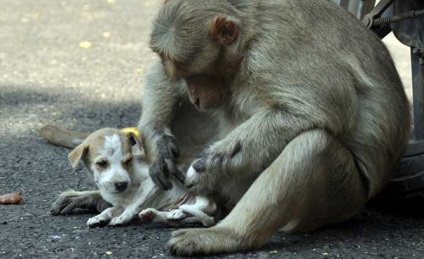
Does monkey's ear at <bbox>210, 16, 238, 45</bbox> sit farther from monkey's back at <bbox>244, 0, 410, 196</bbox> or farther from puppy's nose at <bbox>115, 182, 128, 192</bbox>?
puppy's nose at <bbox>115, 182, 128, 192</bbox>

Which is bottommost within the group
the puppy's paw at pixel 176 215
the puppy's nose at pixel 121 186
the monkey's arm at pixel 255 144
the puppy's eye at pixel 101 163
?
the puppy's paw at pixel 176 215

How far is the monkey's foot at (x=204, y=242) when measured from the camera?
5.09 m

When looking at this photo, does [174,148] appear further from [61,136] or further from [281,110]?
[61,136]

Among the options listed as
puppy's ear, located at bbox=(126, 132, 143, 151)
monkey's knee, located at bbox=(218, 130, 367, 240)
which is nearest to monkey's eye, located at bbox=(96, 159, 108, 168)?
puppy's ear, located at bbox=(126, 132, 143, 151)

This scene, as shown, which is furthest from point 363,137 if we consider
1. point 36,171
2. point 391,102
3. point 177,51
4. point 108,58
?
point 108,58

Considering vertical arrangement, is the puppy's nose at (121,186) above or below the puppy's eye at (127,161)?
below

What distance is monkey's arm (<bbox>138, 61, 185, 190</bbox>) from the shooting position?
5.90 m

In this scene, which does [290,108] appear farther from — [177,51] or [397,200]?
[397,200]

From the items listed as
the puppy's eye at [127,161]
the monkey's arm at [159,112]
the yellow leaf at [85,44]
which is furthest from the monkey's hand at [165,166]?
the yellow leaf at [85,44]

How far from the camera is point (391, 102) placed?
A: 5.70 meters

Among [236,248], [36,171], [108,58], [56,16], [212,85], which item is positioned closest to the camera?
[236,248]

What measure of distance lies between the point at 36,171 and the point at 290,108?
2424mm

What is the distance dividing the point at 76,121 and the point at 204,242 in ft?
12.3

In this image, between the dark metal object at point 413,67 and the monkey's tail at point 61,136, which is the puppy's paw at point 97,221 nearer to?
the dark metal object at point 413,67
